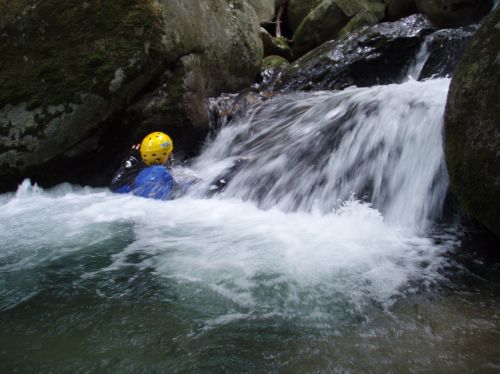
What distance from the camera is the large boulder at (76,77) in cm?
559

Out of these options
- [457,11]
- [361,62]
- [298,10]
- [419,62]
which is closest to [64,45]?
[361,62]

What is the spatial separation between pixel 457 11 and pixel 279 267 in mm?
8410

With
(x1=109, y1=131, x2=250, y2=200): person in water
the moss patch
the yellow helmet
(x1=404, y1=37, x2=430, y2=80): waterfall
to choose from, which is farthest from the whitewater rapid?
(x1=404, y1=37, x2=430, y2=80): waterfall

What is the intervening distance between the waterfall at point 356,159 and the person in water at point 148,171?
623 millimetres

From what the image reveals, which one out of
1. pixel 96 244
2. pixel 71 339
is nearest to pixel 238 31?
pixel 96 244

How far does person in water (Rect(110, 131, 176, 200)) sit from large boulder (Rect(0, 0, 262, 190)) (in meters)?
0.37

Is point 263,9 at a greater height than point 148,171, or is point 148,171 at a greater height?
point 263,9

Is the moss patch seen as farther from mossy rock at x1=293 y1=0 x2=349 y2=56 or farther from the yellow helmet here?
mossy rock at x1=293 y1=0 x2=349 y2=56

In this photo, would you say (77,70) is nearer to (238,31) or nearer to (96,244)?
(96,244)

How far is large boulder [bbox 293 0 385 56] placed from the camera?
10.8 m

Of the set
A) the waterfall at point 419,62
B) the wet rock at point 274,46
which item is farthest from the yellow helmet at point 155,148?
the wet rock at point 274,46

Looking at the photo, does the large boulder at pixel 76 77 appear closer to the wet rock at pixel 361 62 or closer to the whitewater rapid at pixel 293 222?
the whitewater rapid at pixel 293 222

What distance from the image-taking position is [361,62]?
8.04 meters

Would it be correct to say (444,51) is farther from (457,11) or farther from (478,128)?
(478,128)
